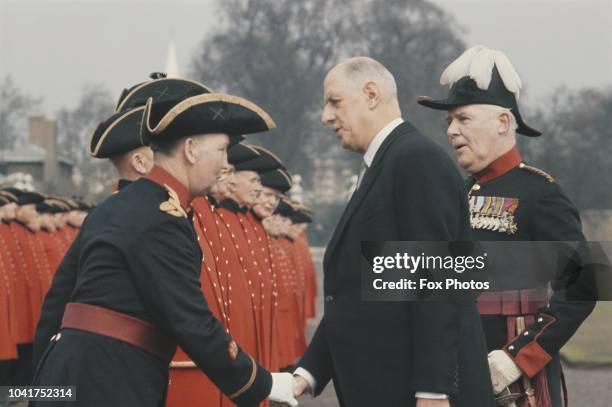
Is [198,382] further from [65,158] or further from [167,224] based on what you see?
[65,158]

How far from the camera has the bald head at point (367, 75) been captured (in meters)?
4.36

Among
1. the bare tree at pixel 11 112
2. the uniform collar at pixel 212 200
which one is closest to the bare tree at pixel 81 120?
the bare tree at pixel 11 112

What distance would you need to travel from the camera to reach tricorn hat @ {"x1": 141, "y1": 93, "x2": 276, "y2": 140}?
430cm

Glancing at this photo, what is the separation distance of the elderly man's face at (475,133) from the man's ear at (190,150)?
130 centimetres

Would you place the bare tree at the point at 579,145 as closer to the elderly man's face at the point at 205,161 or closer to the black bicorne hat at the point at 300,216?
the black bicorne hat at the point at 300,216

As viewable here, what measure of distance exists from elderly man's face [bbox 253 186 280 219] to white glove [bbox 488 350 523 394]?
5437mm

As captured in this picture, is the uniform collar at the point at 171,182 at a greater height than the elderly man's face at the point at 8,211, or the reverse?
the uniform collar at the point at 171,182

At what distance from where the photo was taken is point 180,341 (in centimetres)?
411

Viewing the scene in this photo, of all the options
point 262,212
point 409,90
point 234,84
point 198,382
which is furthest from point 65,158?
point 198,382

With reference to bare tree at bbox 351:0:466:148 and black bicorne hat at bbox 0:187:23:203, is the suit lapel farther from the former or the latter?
bare tree at bbox 351:0:466:148

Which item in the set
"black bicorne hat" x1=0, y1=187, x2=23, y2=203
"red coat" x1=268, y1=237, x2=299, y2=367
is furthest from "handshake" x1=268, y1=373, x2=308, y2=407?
"black bicorne hat" x1=0, y1=187, x2=23, y2=203

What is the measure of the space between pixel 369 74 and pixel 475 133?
3.15ft

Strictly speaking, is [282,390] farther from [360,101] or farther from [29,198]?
[29,198]

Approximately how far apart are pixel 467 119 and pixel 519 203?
16.9 inches
